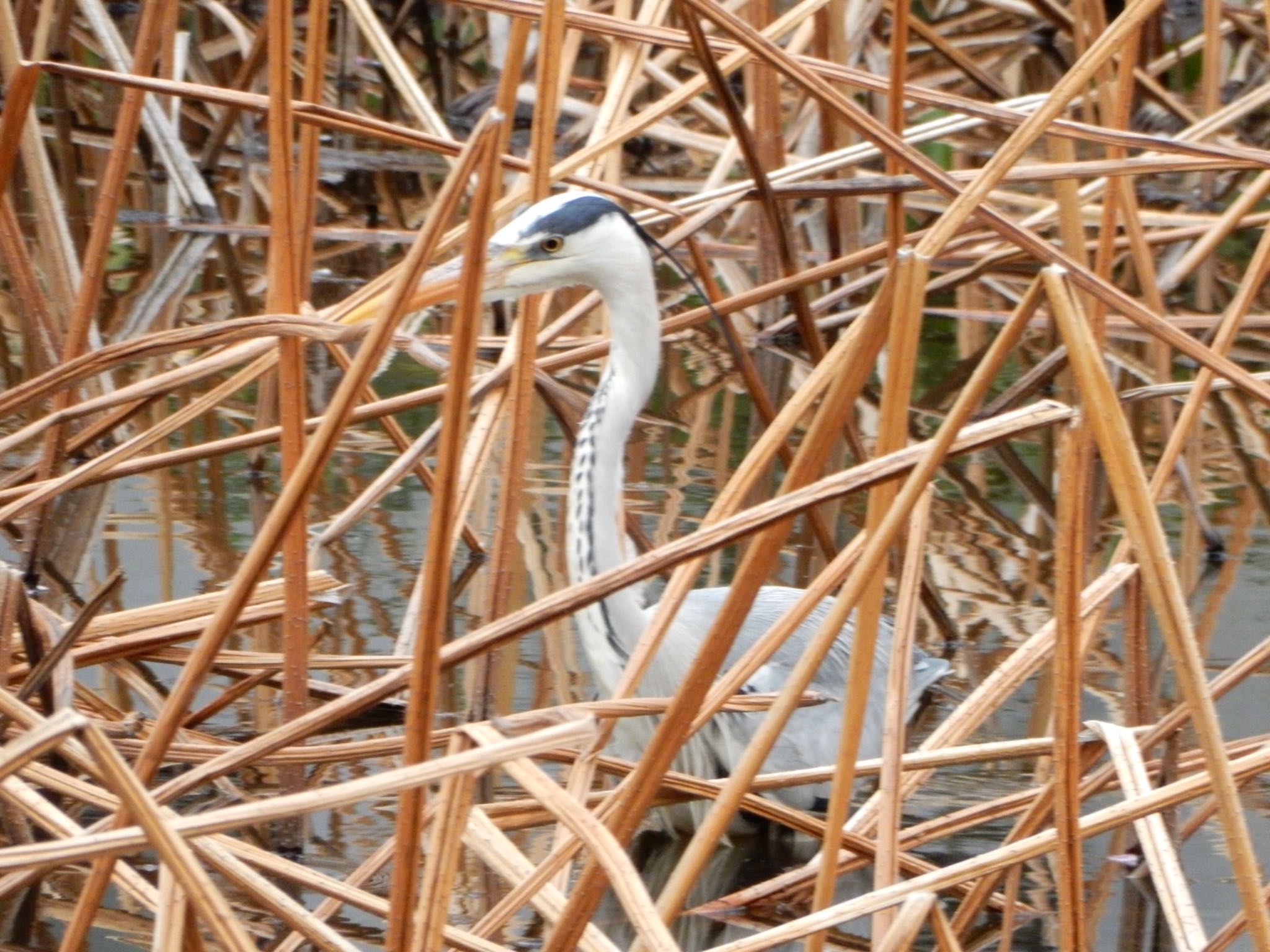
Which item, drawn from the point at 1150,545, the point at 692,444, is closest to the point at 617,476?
the point at 1150,545

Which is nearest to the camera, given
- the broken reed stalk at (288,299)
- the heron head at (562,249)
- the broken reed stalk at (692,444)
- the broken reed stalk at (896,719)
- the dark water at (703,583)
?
the broken reed stalk at (692,444)

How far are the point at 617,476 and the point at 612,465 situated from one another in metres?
0.02

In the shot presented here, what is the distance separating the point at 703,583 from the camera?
12.9ft

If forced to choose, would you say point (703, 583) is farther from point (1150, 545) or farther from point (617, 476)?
point (1150, 545)

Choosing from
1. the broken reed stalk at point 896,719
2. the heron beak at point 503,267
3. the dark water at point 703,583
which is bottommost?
the dark water at point 703,583

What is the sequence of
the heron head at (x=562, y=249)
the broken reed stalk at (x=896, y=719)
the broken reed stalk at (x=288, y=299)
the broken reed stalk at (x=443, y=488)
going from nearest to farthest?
the broken reed stalk at (x=443, y=488) < the broken reed stalk at (x=896, y=719) < the broken reed stalk at (x=288, y=299) < the heron head at (x=562, y=249)

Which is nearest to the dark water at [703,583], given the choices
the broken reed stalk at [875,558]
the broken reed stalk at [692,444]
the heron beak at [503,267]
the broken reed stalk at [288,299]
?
the broken reed stalk at [692,444]

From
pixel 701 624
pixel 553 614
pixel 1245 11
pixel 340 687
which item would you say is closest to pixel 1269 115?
pixel 1245 11

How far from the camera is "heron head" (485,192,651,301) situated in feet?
8.92

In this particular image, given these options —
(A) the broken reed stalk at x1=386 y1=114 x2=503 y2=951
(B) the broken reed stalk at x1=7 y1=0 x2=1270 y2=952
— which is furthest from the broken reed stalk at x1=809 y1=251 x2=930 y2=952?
(A) the broken reed stalk at x1=386 y1=114 x2=503 y2=951

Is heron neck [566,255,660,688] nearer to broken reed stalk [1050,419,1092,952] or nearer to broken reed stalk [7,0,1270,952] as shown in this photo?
broken reed stalk [7,0,1270,952]

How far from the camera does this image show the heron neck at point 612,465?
2.81 meters

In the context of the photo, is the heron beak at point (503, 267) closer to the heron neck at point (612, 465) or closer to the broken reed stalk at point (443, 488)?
the heron neck at point (612, 465)

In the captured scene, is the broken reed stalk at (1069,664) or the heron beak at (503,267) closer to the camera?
the broken reed stalk at (1069,664)
